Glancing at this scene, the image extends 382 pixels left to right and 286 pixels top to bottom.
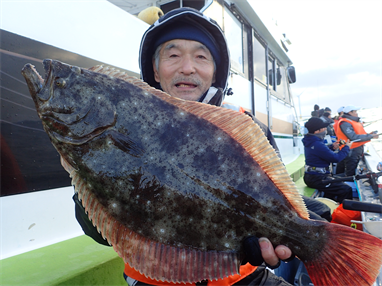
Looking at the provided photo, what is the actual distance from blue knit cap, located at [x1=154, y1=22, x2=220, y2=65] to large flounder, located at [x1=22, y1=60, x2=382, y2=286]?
1127 millimetres

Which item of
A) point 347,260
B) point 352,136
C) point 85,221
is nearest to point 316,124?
point 352,136

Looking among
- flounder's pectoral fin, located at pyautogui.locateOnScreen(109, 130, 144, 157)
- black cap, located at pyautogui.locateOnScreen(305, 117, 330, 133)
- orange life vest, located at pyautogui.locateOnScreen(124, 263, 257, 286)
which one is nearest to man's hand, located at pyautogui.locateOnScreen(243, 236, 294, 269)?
orange life vest, located at pyautogui.locateOnScreen(124, 263, 257, 286)

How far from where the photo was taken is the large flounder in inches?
47.8

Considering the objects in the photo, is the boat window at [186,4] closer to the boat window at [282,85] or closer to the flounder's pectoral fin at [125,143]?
the flounder's pectoral fin at [125,143]

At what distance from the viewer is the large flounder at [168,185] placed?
121 centimetres

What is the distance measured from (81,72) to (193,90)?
3.52ft

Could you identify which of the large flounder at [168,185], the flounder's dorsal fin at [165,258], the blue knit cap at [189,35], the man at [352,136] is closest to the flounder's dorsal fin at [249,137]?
the large flounder at [168,185]

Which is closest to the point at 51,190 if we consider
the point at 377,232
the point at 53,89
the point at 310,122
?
the point at 53,89

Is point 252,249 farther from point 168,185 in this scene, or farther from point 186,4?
point 186,4

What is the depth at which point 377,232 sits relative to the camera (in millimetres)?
2713

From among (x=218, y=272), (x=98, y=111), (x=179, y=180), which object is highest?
(x=98, y=111)

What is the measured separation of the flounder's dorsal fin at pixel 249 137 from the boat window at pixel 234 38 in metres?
5.65

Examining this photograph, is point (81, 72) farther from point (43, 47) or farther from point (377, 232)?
point (377, 232)

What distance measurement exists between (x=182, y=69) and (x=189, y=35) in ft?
1.14
